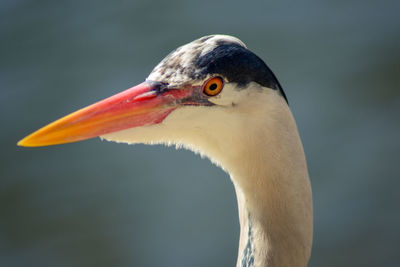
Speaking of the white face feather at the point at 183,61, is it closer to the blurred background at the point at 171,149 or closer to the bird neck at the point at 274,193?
the bird neck at the point at 274,193

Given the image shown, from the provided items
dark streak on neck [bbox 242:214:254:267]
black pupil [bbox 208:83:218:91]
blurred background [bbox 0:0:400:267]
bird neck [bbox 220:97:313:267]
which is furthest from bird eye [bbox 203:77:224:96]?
blurred background [bbox 0:0:400:267]

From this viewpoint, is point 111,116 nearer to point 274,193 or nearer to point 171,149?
point 274,193

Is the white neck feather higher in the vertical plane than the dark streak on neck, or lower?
higher

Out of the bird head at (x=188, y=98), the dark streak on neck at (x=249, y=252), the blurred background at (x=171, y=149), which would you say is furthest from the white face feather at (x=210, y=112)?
the blurred background at (x=171, y=149)

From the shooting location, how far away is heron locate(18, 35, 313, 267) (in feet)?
5.68

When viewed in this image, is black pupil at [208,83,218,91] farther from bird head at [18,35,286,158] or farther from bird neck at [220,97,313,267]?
bird neck at [220,97,313,267]

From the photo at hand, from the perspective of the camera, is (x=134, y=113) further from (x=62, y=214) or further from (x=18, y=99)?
(x=18, y=99)

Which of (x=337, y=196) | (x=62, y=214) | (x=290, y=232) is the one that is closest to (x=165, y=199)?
(x=62, y=214)

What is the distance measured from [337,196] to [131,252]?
1476 mm

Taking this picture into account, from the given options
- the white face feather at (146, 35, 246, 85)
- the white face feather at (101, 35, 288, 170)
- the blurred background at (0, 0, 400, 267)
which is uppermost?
the white face feather at (146, 35, 246, 85)

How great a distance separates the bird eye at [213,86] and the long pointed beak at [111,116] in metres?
0.05

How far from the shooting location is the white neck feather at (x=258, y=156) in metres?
1.77

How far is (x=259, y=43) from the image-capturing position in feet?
15.0

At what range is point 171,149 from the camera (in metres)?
4.09
